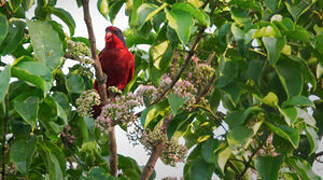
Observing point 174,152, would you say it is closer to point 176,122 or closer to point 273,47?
point 176,122

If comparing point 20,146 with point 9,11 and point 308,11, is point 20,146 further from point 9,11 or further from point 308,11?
point 308,11

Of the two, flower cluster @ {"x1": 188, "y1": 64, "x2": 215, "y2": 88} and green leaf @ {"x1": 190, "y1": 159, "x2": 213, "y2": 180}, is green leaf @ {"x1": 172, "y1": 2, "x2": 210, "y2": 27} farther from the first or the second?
green leaf @ {"x1": 190, "y1": 159, "x2": 213, "y2": 180}

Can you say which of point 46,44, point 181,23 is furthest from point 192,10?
point 46,44

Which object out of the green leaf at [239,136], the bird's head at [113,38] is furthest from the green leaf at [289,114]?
the bird's head at [113,38]

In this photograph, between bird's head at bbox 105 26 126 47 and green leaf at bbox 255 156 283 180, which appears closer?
green leaf at bbox 255 156 283 180

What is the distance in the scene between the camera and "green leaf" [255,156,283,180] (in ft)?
4.78

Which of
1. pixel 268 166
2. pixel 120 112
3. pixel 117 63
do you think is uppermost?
pixel 120 112

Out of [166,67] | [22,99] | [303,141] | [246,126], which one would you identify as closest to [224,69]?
[246,126]

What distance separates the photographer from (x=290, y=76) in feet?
4.52

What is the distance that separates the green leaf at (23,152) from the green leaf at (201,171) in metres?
0.45

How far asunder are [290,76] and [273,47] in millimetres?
100

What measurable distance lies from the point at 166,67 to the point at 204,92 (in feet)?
0.54

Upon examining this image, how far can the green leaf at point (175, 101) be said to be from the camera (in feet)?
4.78

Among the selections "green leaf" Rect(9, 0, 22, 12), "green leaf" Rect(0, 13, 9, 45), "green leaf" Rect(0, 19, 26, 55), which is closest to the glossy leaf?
"green leaf" Rect(0, 13, 9, 45)
